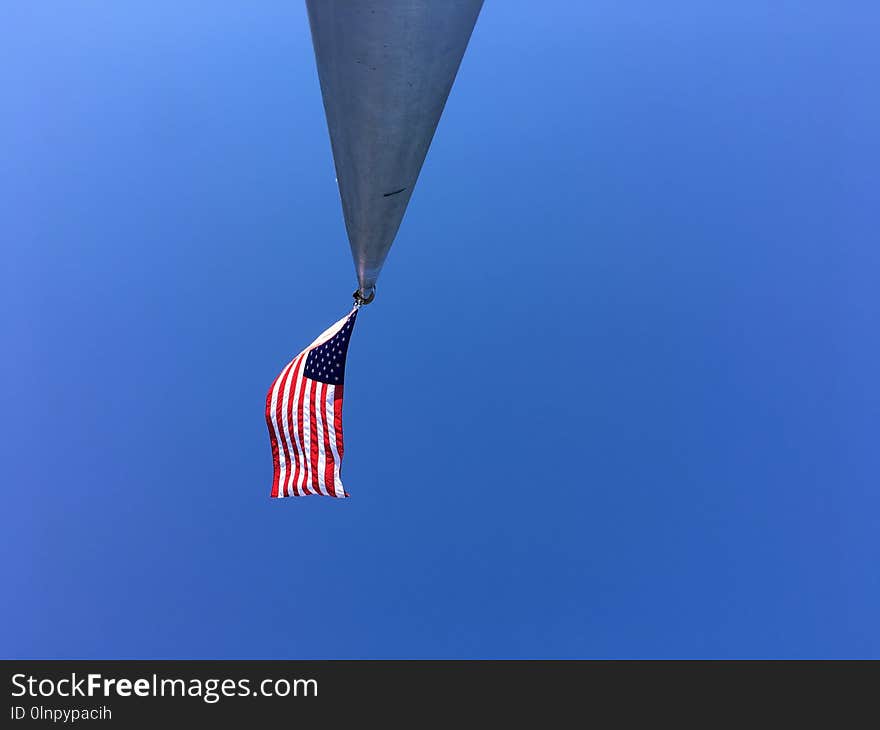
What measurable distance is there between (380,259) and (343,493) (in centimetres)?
476

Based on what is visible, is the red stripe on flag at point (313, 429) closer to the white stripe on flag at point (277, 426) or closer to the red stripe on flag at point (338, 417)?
the red stripe on flag at point (338, 417)

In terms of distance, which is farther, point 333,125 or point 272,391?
point 272,391

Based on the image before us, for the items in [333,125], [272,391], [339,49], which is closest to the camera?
[339,49]

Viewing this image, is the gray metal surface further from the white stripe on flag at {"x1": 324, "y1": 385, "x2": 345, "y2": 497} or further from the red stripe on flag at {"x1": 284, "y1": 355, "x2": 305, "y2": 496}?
the red stripe on flag at {"x1": 284, "y1": 355, "x2": 305, "y2": 496}

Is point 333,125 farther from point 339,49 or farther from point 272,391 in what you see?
point 272,391

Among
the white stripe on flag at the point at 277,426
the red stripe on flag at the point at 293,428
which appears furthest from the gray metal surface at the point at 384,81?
the white stripe on flag at the point at 277,426

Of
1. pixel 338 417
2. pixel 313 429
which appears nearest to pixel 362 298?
pixel 338 417

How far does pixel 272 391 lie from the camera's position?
10.7 meters

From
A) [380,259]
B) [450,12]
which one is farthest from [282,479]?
[450,12]

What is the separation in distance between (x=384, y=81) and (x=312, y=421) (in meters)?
7.31

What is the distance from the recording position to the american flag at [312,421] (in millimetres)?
10055

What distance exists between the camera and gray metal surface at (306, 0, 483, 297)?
3.55 metres

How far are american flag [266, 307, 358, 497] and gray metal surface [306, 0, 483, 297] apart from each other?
5.15 m

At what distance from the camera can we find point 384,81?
12.7 feet
